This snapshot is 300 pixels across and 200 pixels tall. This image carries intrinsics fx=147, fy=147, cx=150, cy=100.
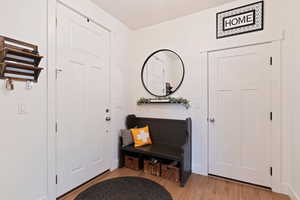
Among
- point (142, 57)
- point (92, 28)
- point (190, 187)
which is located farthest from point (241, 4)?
point (190, 187)

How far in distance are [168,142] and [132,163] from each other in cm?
78

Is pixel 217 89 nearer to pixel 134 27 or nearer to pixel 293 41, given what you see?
pixel 293 41

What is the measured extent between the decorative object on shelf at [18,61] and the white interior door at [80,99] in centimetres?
31

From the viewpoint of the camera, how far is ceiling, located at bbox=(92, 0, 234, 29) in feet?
7.87

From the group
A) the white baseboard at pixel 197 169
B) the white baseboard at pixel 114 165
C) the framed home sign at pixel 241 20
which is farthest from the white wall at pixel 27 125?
the framed home sign at pixel 241 20

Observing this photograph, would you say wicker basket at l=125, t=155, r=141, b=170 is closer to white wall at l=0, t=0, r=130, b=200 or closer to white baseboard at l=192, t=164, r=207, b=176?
white baseboard at l=192, t=164, r=207, b=176

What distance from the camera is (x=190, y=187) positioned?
2207 mm

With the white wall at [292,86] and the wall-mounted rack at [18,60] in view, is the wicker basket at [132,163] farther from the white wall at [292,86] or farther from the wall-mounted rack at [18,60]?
the white wall at [292,86]

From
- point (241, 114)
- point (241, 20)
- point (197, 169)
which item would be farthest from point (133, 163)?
point (241, 20)

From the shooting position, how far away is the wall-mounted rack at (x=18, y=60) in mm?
1444

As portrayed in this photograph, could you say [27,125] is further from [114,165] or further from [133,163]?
[133,163]

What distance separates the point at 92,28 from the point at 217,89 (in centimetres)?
233

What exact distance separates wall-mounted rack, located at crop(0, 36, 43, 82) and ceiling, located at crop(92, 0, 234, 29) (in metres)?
1.38

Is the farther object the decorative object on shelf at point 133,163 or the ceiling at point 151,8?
the decorative object on shelf at point 133,163
